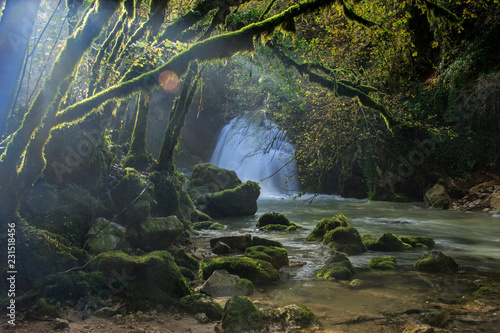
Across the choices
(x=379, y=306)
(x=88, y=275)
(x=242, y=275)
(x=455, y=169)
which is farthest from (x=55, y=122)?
(x=455, y=169)

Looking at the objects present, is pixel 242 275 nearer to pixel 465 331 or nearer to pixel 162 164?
pixel 465 331

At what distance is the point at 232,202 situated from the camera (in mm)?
15180

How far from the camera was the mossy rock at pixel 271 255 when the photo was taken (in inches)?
258

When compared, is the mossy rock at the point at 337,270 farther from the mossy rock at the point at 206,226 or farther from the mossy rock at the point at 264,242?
the mossy rock at the point at 206,226

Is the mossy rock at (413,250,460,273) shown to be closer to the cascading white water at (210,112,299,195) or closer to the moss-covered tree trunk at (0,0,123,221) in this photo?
the moss-covered tree trunk at (0,0,123,221)

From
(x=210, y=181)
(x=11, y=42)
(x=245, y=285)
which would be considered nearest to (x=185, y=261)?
(x=245, y=285)

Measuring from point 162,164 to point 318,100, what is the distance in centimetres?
491

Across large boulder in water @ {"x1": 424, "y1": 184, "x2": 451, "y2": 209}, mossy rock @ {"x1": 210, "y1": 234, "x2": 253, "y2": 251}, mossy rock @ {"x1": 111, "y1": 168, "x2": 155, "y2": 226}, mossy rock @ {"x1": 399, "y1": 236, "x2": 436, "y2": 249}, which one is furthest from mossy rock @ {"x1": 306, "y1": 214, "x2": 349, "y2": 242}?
large boulder in water @ {"x1": 424, "y1": 184, "x2": 451, "y2": 209}

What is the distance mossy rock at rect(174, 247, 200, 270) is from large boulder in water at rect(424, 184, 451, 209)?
12345 mm

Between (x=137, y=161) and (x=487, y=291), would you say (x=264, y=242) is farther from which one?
(x=137, y=161)

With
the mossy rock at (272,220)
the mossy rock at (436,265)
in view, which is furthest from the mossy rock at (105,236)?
the mossy rock at (272,220)

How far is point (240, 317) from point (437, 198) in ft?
46.6

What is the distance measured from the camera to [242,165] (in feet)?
A: 84.3

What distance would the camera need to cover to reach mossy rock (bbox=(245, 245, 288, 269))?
655 centimetres
